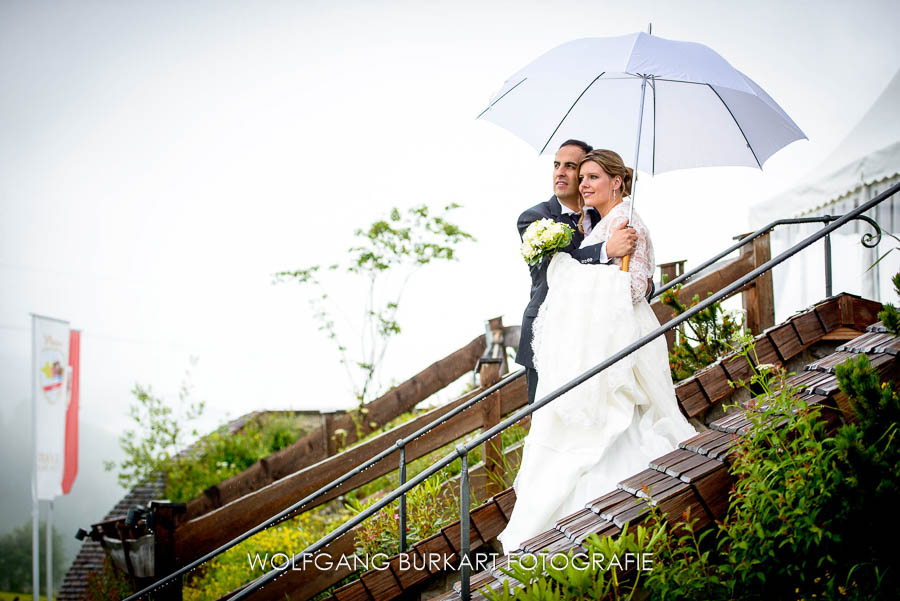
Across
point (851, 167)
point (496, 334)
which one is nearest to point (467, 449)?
point (496, 334)

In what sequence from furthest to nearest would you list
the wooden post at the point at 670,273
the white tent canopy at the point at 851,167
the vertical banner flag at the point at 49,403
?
the vertical banner flag at the point at 49,403, the white tent canopy at the point at 851,167, the wooden post at the point at 670,273

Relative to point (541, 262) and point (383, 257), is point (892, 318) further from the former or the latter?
point (383, 257)

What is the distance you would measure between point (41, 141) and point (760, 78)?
1309cm

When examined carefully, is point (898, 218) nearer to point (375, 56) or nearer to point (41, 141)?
point (375, 56)

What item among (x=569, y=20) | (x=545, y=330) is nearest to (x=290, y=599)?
(x=545, y=330)

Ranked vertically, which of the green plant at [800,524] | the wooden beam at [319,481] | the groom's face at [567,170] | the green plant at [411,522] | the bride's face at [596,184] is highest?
the groom's face at [567,170]

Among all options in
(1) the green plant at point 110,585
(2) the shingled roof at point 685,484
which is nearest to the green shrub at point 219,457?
(1) the green plant at point 110,585

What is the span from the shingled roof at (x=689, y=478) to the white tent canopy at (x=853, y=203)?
2164mm

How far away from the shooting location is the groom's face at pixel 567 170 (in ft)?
13.0

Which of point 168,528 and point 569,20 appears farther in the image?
point 569,20

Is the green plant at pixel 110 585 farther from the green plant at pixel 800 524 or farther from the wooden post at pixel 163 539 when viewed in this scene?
the green plant at pixel 800 524

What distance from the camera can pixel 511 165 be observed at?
10328 millimetres

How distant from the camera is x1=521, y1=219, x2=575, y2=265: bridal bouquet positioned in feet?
11.7

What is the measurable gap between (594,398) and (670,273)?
2.55 meters
